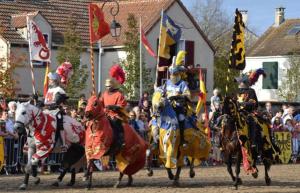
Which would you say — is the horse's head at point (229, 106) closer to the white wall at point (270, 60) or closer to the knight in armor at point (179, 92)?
the knight in armor at point (179, 92)

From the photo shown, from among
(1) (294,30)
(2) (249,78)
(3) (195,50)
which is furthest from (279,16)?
(2) (249,78)

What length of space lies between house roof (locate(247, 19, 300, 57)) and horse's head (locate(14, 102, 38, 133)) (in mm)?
38903

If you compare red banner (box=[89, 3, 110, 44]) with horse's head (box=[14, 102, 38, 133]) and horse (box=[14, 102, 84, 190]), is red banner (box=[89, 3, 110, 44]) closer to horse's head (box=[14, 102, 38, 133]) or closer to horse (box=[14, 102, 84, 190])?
horse (box=[14, 102, 84, 190])

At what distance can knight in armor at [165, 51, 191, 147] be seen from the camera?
16.6 meters

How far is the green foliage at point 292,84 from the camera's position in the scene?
4966 cm

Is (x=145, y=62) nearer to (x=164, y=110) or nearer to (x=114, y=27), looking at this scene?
(x=114, y=27)

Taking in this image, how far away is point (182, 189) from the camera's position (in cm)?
1585

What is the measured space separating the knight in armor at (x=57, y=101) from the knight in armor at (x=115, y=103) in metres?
0.87

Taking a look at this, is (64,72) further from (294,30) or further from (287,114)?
(294,30)

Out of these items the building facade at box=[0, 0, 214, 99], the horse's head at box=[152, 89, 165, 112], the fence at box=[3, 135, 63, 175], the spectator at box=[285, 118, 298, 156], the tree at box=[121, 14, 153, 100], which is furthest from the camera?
the building facade at box=[0, 0, 214, 99]

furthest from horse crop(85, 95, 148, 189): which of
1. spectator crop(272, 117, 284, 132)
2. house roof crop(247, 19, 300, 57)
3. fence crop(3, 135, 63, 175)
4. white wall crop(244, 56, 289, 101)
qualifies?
house roof crop(247, 19, 300, 57)

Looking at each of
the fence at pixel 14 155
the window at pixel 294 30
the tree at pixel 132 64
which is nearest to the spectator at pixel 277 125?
the fence at pixel 14 155

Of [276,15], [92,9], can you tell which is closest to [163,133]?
[92,9]

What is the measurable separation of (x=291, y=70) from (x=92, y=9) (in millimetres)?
31281
